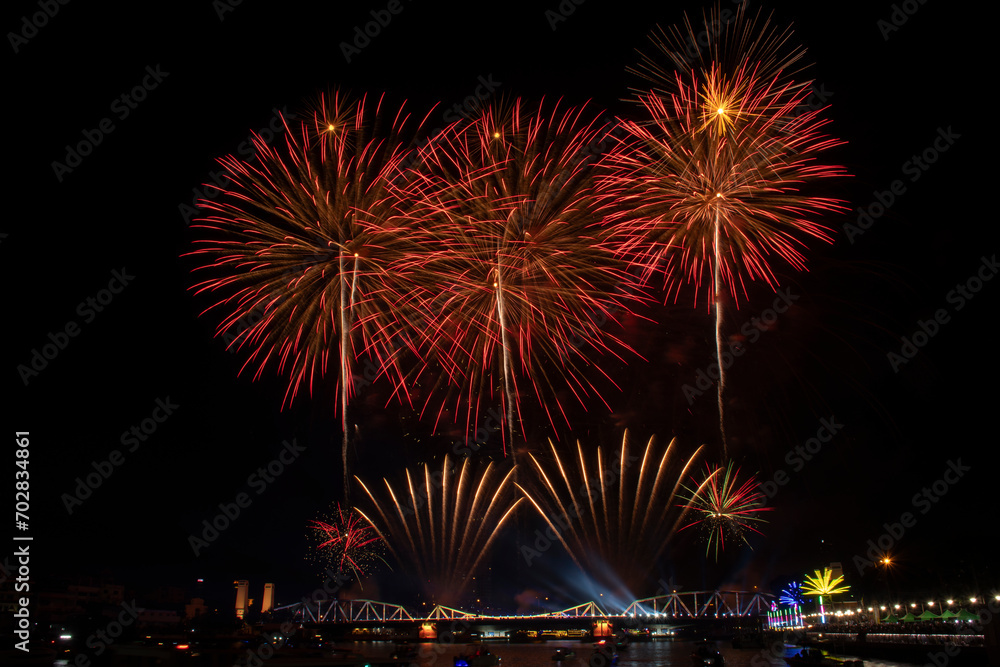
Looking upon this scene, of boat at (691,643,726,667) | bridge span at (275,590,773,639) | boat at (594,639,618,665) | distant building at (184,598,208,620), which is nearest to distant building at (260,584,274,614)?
bridge span at (275,590,773,639)

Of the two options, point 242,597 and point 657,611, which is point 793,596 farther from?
point 242,597

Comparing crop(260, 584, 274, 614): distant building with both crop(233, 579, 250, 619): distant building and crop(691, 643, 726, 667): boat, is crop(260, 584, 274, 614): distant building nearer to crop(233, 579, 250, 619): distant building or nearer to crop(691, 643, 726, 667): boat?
crop(233, 579, 250, 619): distant building

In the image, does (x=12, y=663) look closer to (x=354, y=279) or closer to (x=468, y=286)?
(x=354, y=279)

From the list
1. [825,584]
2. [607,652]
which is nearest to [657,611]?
[825,584]

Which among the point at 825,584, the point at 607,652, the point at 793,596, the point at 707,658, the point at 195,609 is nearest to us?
the point at 707,658

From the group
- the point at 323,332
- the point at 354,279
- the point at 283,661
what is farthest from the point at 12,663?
the point at 354,279

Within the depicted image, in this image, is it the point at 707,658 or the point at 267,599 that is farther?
the point at 267,599

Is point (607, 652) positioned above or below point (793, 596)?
below

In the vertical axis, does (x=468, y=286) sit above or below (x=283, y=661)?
above

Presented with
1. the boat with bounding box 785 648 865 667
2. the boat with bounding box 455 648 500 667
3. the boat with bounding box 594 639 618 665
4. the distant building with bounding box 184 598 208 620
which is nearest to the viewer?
the boat with bounding box 785 648 865 667

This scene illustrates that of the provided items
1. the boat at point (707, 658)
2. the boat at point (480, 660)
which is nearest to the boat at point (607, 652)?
the boat at point (707, 658)

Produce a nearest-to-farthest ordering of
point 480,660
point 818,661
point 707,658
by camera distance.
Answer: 1. point 818,661
2. point 707,658
3. point 480,660
